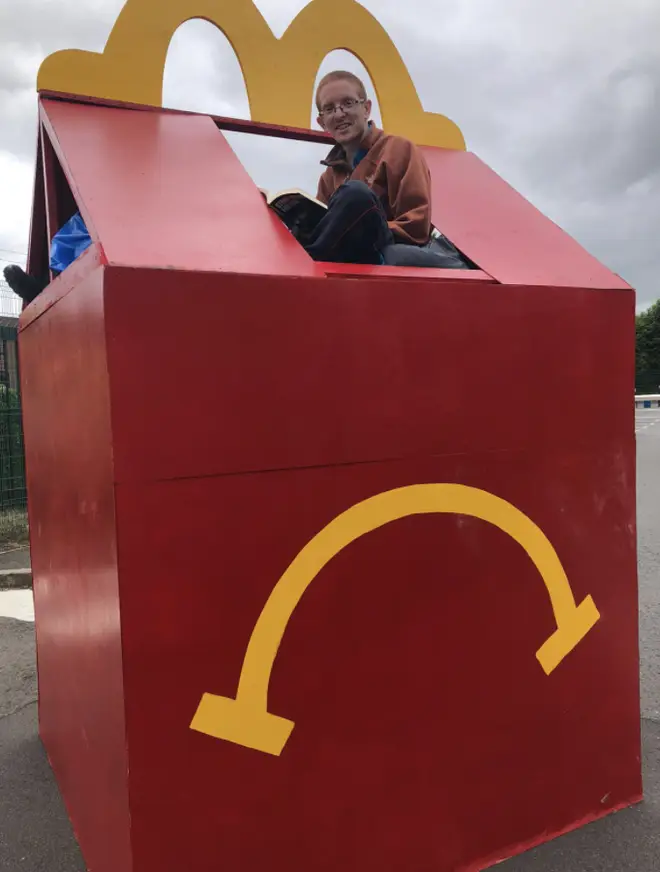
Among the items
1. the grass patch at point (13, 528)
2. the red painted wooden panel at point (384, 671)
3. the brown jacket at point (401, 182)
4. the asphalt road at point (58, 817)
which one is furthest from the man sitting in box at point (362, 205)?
the grass patch at point (13, 528)

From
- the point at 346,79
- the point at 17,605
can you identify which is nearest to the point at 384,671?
the point at 346,79

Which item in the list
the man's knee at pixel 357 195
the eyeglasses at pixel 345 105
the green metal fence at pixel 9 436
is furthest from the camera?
the green metal fence at pixel 9 436

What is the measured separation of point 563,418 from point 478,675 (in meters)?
0.67

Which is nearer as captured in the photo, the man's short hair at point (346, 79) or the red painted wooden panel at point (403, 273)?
the red painted wooden panel at point (403, 273)

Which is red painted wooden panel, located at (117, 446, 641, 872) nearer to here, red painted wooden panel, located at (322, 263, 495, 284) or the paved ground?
A: red painted wooden panel, located at (322, 263, 495, 284)

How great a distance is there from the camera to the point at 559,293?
169cm

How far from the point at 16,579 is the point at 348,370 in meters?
3.95

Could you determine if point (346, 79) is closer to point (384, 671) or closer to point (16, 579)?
point (384, 671)

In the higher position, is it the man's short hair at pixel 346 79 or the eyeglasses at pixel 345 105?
the man's short hair at pixel 346 79

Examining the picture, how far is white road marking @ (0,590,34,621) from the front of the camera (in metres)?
3.85

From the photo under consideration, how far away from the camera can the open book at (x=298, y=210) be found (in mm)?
1690

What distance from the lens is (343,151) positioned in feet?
7.20

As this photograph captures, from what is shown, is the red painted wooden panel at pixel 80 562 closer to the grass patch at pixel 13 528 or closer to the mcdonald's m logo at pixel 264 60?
the mcdonald's m logo at pixel 264 60

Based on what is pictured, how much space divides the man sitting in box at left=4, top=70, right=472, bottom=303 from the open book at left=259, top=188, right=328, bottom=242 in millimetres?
33
